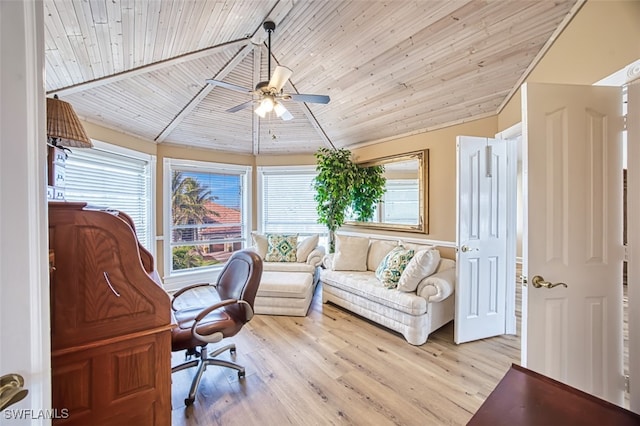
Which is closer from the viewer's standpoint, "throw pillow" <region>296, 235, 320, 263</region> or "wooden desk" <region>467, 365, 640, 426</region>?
"wooden desk" <region>467, 365, 640, 426</region>

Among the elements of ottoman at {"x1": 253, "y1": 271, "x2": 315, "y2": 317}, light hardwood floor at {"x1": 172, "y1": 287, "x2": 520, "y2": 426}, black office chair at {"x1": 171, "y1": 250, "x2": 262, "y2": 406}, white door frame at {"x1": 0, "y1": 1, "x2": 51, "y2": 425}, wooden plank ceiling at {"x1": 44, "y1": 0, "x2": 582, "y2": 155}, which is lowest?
light hardwood floor at {"x1": 172, "y1": 287, "x2": 520, "y2": 426}

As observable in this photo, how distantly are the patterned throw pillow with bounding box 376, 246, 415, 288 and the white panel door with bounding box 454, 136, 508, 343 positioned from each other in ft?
1.90

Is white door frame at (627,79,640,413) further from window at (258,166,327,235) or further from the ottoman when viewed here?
window at (258,166,327,235)

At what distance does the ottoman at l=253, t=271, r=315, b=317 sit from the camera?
3477 mm

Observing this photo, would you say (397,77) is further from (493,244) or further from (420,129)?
(493,244)

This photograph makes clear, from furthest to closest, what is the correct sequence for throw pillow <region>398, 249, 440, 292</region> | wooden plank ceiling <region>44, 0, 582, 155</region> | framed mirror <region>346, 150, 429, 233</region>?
framed mirror <region>346, 150, 429, 233</region>
throw pillow <region>398, 249, 440, 292</region>
wooden plank ceiling <region>44, 0, 582, 155</region>

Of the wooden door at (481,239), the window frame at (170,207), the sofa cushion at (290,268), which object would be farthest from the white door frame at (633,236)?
the window frame at (170,207)

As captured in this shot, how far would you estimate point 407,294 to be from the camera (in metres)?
2.88

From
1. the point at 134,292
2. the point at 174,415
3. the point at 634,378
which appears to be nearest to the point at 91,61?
the point at 134,292

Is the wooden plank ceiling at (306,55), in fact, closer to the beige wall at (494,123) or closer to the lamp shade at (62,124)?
the beige wall at (494,123)

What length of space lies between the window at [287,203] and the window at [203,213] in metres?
0.35

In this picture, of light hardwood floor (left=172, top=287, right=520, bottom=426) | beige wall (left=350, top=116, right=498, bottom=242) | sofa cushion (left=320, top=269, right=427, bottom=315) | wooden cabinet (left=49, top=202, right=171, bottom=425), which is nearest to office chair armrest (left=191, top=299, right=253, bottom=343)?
light hardwood floor (left=172, top=287, right=520, bottom=426)

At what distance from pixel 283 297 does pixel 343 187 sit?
78.3 inches

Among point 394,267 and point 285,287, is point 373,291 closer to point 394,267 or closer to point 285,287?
point 394,267
